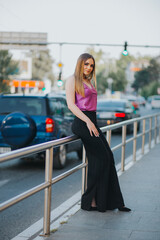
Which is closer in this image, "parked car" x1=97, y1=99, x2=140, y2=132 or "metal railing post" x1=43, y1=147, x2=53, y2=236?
"metal railing post" x1=43, y1=147, x2=53, y2=236

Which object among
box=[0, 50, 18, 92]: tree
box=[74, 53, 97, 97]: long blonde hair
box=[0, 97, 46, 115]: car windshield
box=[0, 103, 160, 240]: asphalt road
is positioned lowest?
box=[0, 103, 160, 240]: asphalt road

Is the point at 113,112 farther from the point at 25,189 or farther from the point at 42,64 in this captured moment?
the point at 42,64

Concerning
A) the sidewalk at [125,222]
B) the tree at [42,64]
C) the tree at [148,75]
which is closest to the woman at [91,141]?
the sidewalk at [125,222]

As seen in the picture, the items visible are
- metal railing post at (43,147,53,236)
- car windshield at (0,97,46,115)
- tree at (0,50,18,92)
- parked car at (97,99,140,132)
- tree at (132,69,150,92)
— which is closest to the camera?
metal railing post at (43,147,53,236)

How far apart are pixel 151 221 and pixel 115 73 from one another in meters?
99.5

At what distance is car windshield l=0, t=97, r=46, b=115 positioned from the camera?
31.2ft

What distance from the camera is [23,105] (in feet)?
31.7

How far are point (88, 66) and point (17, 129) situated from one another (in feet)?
13.2

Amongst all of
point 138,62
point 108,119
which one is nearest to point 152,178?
point 108,119

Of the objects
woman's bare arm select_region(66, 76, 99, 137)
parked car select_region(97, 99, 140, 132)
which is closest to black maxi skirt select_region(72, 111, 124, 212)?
woman's bare arm select_region(66, 76, 99, 137)

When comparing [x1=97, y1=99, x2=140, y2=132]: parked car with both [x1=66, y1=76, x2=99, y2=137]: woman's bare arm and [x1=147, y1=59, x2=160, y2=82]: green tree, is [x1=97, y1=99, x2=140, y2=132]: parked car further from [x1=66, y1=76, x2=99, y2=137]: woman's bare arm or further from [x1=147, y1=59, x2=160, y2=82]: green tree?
[x1=147, y1=59, x2=160, y2=82]: green tree

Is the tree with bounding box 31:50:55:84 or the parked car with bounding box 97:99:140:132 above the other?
the tree with bounding box 31:50:55:84

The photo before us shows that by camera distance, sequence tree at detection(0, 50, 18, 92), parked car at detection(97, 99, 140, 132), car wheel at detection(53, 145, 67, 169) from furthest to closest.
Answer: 1. tree at detection(0, 50, 18, 92)
2. parked car at detection(97, 99, 140, 132)
3. car wheel at detection(53, 145, 67, 169)

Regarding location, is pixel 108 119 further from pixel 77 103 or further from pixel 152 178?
pixel 77 103
